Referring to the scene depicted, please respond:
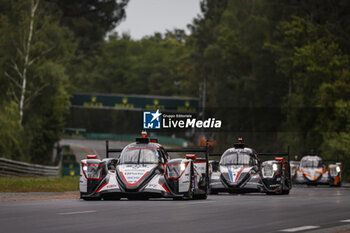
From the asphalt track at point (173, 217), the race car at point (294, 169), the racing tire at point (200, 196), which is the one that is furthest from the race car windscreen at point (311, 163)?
the asphalt track at point (173, 217)

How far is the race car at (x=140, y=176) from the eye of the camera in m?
21.4

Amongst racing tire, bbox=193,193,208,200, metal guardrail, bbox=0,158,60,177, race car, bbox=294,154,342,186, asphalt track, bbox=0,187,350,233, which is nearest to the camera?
asphalt track, bbox=0,187,350,233

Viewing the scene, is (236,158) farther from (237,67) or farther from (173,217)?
(237,67)

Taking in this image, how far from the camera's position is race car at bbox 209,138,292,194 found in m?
27.2

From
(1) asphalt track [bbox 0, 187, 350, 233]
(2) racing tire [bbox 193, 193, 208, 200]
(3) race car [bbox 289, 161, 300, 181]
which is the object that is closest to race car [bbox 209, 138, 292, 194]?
(2) racing tire [bbox 193, 193, 208, 200]

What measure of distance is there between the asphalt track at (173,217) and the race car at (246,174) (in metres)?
6.85

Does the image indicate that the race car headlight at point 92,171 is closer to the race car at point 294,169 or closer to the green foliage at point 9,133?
the race car at point 294,169

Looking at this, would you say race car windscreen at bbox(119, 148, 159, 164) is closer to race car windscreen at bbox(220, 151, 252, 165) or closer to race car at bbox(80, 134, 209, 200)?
race car at bbox(80, 134, 209, 200)

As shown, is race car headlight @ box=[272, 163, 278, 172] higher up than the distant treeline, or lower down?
lower down

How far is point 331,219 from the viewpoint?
52.6 ft

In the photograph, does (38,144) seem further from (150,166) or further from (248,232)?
(248,232)

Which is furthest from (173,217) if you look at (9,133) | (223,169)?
(9,133)

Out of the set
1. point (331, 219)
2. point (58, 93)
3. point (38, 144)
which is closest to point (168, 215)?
point (331, 219)

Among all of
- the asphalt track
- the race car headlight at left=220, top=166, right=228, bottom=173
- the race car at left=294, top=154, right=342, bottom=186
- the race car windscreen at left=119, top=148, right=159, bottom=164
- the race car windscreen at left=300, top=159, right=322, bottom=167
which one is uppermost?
the race car windscreen at left=119, top=148, right=159, bottom=164
